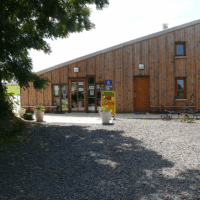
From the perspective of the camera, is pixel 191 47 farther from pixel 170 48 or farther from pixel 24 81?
pixel 24 81

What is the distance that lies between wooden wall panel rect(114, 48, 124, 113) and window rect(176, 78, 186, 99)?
3.68 metres

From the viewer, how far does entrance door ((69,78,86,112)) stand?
48.5ft

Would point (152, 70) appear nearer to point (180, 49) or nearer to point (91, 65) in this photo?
point (180, 49)

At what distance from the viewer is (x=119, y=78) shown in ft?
46.8

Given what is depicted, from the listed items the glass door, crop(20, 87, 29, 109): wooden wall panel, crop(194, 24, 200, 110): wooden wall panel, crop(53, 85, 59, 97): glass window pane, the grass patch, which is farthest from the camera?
crop(20, 87, 29, 109): wooden wall panel

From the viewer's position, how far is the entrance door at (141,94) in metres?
14.1

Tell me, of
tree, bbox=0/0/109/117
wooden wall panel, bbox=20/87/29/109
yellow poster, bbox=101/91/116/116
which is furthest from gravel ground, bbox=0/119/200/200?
wooden wall panel, bbox=20/87/29/109

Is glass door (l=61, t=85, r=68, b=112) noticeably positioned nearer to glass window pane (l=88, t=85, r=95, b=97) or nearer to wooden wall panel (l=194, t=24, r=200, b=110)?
glass window pane (l=88, t=85, r=95, b=97)

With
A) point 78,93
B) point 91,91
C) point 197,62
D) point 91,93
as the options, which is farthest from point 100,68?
point 197,62

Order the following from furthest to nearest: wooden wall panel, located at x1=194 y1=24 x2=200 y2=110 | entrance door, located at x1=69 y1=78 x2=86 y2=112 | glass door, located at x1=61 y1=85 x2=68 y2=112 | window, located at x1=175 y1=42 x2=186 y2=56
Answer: glass door, located at x1=61 y1=85 x2=68 y2=112 → entrance door, located at x1=69 y1=78 x2=86 y2=112 → window, located at x1=175 y1=42 x2=186 y2=56 → wooden wall panel, located at x1=194 y1=24 x2=200 y2=110

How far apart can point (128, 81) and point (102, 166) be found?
10.4 meters

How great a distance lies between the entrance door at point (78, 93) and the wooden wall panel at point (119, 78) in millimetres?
2307

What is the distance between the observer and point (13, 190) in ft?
11.0

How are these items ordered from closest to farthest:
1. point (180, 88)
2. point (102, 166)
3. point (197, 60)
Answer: point (102, 166) < point (197, 60) < point (180, 88)
